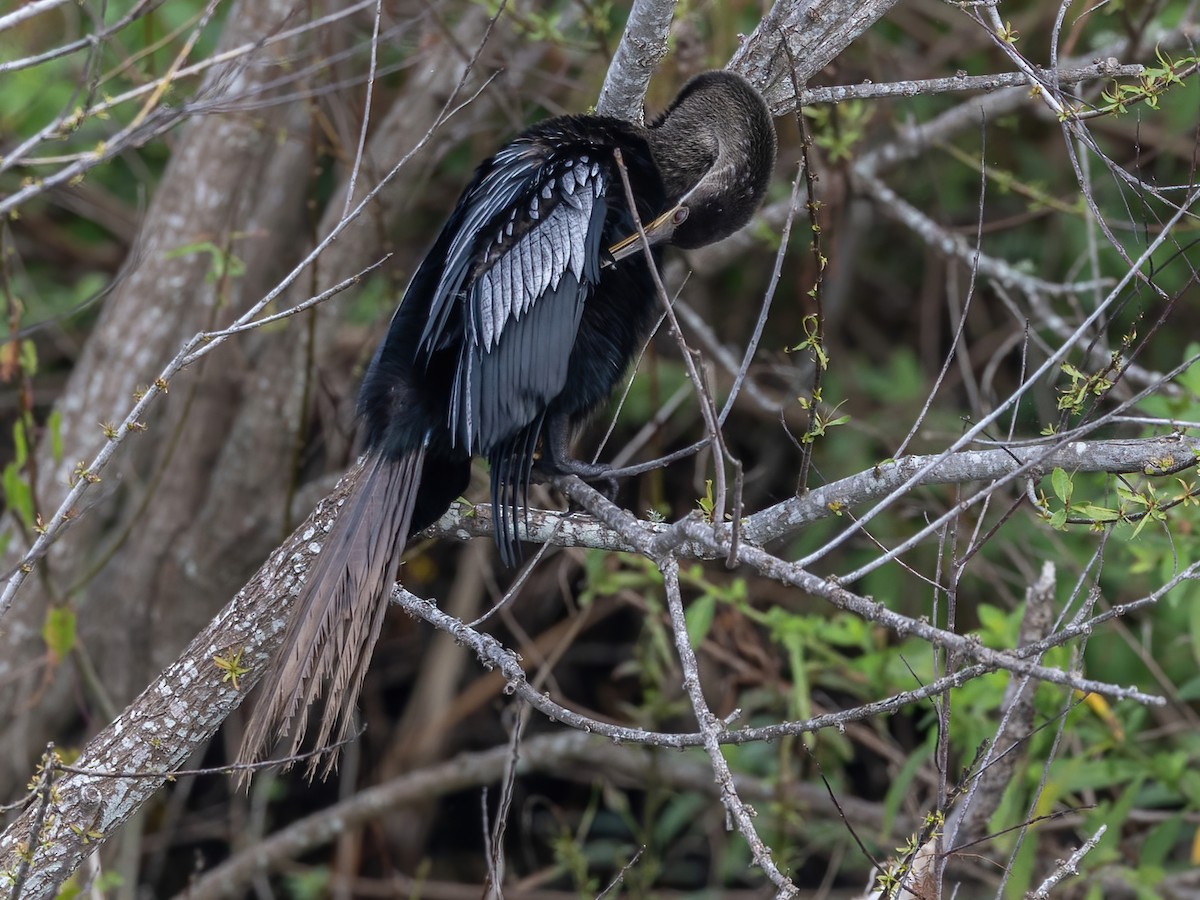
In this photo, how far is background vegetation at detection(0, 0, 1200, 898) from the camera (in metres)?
2.73

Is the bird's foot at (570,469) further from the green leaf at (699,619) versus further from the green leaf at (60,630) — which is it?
the green leaf at (60,630)

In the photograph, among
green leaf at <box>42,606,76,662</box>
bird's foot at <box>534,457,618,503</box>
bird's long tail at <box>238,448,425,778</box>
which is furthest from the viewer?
green leaf at <box>42,606,76,662</box>

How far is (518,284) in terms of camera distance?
255 centimetres

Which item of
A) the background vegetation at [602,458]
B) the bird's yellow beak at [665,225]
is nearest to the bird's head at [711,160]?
the bird's yellow beak at [665,225]

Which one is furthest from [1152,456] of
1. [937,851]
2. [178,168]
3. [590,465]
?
[178,168]

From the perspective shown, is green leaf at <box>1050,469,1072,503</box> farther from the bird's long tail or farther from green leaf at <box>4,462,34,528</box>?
green leaf at <box>4,462,34,528</box>

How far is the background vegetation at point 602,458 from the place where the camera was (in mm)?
2734

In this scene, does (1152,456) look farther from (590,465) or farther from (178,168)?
(178,168)

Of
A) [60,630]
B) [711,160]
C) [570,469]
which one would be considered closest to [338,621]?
[570,469]

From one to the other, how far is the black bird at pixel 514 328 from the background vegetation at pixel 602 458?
0.13 m

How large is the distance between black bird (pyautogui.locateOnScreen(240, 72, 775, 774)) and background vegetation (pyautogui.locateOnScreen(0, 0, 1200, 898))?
13cm

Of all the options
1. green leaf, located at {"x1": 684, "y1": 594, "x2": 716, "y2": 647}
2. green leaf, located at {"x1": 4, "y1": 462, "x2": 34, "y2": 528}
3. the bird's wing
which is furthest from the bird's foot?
green leaf, located at {"x1": 4, "y1": 462, "x2": 34, "y2": 528}

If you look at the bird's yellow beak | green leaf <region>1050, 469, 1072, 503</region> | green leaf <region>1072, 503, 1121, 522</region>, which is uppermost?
the bird's yellow beak

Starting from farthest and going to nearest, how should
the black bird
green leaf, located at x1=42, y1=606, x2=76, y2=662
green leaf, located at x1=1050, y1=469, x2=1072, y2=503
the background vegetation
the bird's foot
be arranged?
1. green leaf, located at x1=42, y1=606, x2=76, y2=662
2. the background vegetation
3. the bird's foot
4. the black bird
5. green leaf, located at x1=1050, y1=469, x2=1072, y2=503
